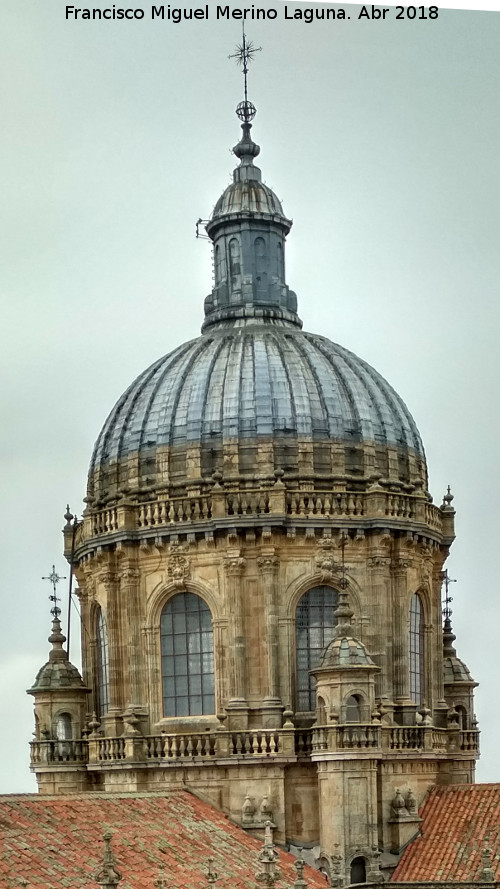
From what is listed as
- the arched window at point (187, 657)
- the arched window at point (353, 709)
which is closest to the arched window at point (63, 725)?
the arched window at point (187, 657)

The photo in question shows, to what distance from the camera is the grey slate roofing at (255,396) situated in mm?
51031

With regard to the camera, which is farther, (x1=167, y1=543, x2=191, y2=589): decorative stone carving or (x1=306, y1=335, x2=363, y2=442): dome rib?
(x1=306, y1=335, x2=363, y2=442): dome rib

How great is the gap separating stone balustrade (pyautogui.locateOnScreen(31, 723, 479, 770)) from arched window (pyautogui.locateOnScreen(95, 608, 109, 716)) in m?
1.55

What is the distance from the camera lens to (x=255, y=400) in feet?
167

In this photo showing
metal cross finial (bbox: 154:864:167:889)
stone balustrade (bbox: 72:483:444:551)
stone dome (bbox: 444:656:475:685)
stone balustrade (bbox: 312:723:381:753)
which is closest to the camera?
metal cross finial (bbox: 154:864:167:889)

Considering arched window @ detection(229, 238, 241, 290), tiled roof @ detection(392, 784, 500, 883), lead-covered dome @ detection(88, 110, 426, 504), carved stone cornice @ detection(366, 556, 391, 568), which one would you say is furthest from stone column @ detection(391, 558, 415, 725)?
arched window @ detection(229, 238, 241, 290)

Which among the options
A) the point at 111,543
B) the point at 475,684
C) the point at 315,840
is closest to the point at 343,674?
the point at 315,840

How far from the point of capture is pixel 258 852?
46000 mm

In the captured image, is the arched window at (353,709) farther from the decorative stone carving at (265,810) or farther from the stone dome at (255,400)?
the stone dome at (255,400)

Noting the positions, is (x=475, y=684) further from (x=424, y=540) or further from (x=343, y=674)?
(x=343, y=674)

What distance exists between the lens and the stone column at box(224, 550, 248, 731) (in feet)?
160

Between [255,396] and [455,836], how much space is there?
13188mm

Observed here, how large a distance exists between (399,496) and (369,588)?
2826 mm

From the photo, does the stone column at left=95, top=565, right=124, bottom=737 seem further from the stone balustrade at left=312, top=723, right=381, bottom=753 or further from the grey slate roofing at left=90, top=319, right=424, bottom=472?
the stone balustrade at left=312, top=723, right=381, bottom=753
